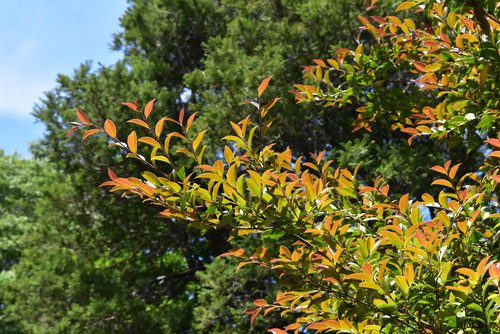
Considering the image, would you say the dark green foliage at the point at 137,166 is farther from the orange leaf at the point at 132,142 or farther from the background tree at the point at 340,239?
the orange leaf at the point at 132,142

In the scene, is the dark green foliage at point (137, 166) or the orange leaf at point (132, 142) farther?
the dark green foliage at point (137, 166)

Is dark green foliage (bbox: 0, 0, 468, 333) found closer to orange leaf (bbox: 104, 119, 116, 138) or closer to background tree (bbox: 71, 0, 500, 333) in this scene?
background tree (bbox: 71, 0, 500, 333)

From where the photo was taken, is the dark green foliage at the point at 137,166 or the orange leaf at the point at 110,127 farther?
the dark green foliage at the point at 137,166

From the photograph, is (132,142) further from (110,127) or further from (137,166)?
(137,166)

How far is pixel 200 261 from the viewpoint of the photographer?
9312 millimetres

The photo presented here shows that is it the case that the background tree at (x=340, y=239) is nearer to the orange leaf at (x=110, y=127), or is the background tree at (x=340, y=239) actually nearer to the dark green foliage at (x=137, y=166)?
the orange leaf at (x=110, y=127)

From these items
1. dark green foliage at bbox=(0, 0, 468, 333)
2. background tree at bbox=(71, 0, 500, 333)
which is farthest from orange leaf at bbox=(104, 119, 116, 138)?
dark green foliage at bbox=(0, 0, 468, 333)

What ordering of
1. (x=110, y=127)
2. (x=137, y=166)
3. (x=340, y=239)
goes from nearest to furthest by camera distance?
(x=110, y=127) < (x=340, y=239) < (x=137, y=166)

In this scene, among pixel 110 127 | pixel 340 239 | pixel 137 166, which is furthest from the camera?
pixel 137 166

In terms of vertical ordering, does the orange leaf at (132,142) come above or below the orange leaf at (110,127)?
Result: below

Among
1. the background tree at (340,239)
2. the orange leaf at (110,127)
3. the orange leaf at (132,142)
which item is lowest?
the background tree at (340,239)

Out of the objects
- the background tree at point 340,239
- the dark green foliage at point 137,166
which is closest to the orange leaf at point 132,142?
the background tree at point 340,239

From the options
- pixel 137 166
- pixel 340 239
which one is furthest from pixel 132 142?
pixel 137 166

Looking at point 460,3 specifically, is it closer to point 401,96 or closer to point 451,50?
point 451,50
